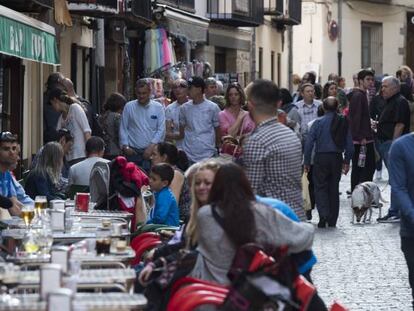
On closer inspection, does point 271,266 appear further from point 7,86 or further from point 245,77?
point 245,77

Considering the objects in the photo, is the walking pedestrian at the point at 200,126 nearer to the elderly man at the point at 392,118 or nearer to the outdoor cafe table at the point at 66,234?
the elderly man at the point at 392,118

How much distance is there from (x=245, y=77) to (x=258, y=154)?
31.8 metres

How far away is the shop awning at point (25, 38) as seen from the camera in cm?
1530

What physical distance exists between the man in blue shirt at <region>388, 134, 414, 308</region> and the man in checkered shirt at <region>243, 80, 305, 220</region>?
738 millimetres

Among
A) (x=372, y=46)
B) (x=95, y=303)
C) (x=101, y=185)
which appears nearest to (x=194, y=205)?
(x=95, y=303)

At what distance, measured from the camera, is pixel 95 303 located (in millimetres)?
7457

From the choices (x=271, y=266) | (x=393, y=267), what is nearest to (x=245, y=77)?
(x=393, y=267)

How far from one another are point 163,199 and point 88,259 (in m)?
3.84

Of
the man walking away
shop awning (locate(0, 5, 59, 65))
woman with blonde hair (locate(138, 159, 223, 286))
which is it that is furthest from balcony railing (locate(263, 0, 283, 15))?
woman with blonde hair (locate(138, 159, 223, 286))

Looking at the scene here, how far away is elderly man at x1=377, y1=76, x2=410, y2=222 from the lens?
67.5ft

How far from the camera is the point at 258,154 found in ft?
34.1

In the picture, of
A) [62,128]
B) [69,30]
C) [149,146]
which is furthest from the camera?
[69,30]

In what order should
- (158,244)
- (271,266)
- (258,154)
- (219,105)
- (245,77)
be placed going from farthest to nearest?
1. (245,77)
2. (219,105)
3. (158,244)
4. (258,154)
5. (271,266)

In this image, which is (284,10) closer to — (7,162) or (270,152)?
(7,162)
